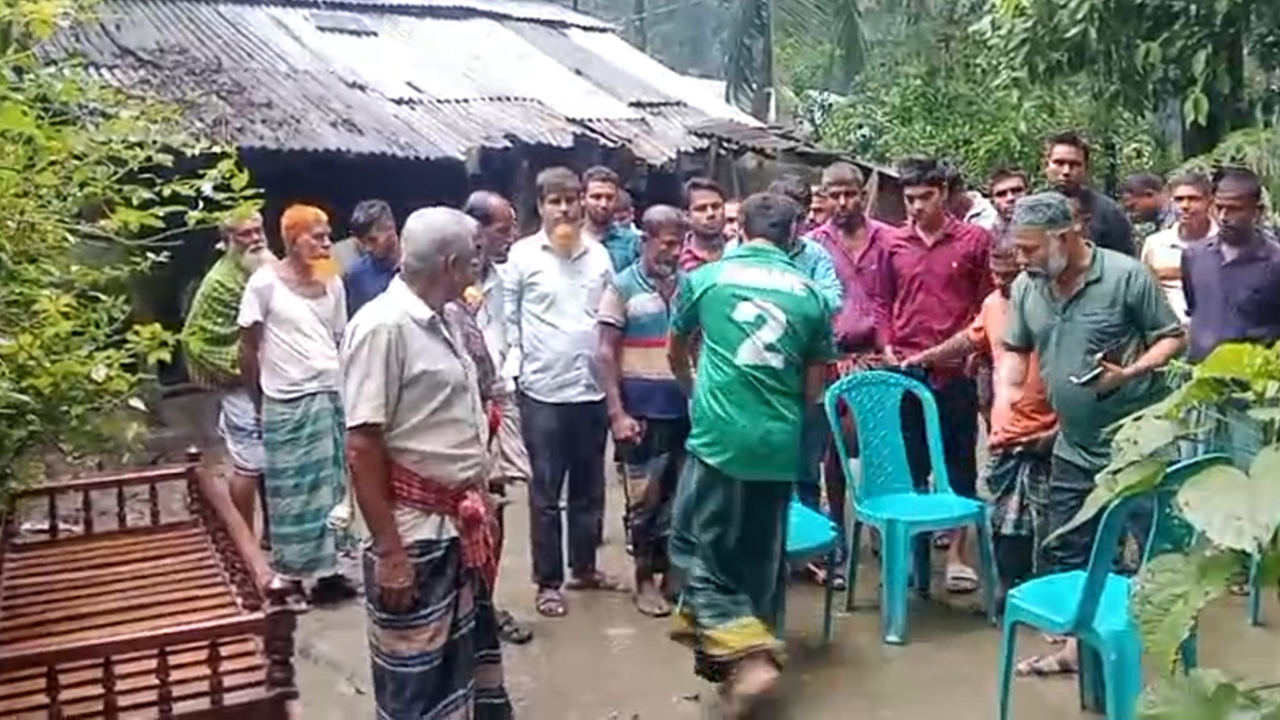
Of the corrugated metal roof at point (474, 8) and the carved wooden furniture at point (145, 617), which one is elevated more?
the corrugated metal roof at point (474, 8)

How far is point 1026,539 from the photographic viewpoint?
4867 mm

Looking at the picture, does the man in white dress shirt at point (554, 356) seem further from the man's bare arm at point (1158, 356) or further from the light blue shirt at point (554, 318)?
the man's bare arm at point (1158, 356)

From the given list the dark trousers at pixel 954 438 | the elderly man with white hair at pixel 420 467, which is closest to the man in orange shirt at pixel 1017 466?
the dark trousers at pixel 954 438

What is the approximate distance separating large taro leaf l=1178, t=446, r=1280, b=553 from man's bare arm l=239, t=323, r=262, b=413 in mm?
4261

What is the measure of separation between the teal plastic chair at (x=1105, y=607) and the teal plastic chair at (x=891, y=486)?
0.87m

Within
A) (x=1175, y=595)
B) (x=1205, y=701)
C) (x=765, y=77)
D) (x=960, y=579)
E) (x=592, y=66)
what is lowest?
(x=960, y=579)

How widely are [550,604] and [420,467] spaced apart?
2125mm

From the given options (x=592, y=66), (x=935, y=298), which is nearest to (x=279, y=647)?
(x=935, y=298)

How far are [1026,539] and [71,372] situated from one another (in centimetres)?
330

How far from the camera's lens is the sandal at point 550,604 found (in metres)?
5.48

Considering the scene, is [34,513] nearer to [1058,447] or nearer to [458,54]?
[1058,447]

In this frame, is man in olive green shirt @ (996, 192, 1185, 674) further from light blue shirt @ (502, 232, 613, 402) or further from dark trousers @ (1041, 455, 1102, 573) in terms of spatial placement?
light blue shirt @ (502, 232, 613, 402)

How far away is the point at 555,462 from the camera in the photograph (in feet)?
18.0

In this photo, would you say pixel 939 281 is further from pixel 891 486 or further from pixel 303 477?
pixel 303 477
